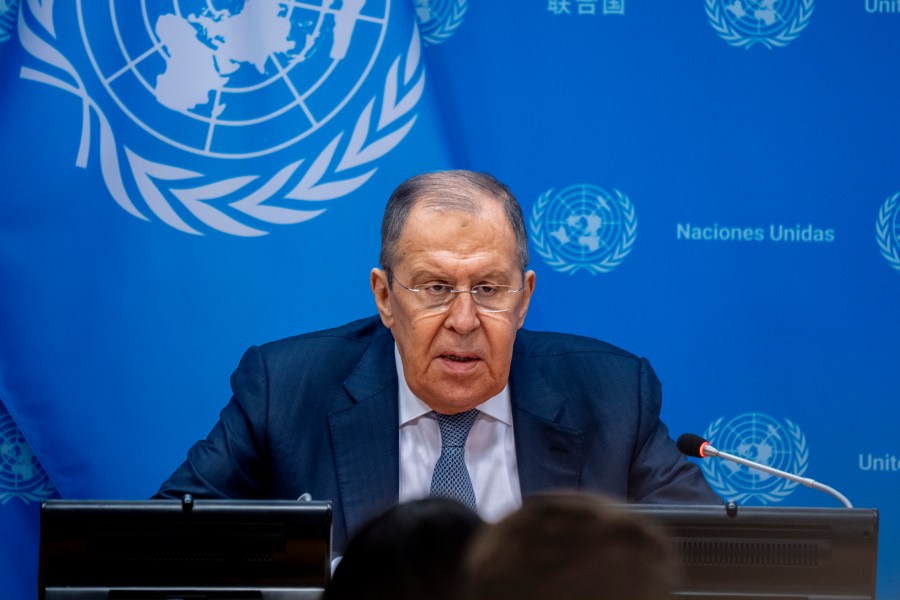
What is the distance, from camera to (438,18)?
3621 millimetres

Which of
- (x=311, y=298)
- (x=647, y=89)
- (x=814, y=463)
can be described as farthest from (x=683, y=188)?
(x=311, y=298)

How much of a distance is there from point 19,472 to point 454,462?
68.2 inches

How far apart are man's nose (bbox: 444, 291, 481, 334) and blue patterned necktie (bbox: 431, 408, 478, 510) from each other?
239 millimetres

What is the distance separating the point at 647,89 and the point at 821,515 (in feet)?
7.05

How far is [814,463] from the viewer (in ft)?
12.0

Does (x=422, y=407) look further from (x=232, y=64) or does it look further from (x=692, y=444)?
(x=232, y=64)

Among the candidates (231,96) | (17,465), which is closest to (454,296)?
(231,96)

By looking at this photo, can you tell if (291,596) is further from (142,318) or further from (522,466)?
(142,318)

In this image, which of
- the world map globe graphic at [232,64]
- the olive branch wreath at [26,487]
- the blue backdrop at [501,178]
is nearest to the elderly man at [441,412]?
the blue backdrop at [501,178]

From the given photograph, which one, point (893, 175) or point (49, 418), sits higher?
point (893, 175)

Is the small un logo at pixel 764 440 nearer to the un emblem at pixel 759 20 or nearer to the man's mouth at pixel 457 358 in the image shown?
the un emblem at pixel 759 20

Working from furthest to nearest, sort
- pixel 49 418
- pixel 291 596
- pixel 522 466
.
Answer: pixel 49 418
pixel 522 466
pixel 291 596

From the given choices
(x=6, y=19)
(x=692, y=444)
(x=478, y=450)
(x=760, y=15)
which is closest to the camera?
(x=692, y=444)

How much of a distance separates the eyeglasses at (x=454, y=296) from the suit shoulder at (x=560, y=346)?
0.32 metres
